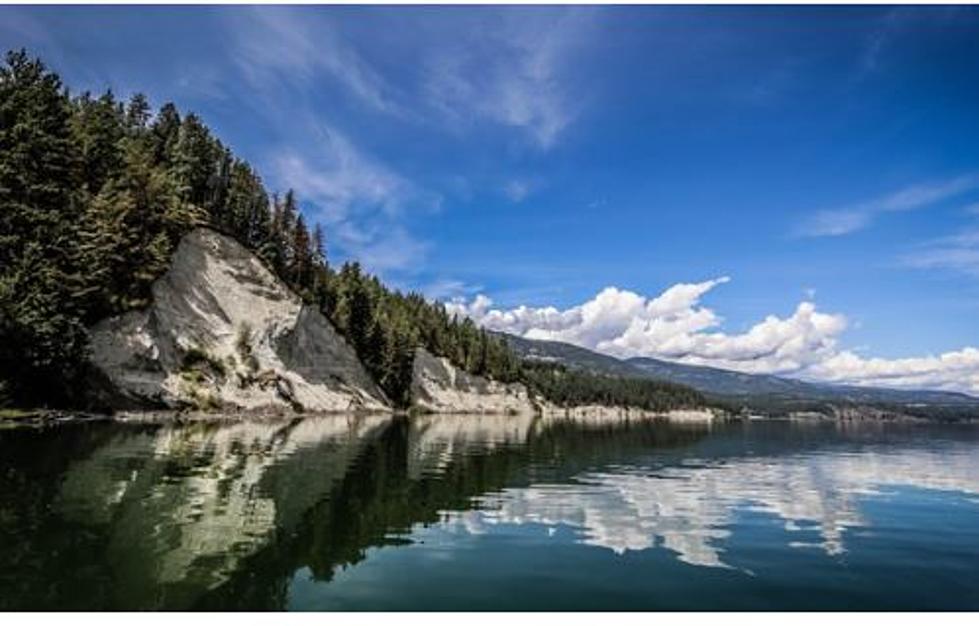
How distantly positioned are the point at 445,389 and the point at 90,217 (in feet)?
358

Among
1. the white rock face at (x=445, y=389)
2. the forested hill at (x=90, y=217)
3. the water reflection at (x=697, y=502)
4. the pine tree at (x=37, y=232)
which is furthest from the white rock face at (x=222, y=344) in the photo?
the water reflection at (x=697, y=502)

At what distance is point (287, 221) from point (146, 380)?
6149cm

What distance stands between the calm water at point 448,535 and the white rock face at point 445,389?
4897 inches

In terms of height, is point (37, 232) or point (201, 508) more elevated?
point (37, 232)

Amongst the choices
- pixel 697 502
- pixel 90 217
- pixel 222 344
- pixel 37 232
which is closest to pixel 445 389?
pixel 222 344

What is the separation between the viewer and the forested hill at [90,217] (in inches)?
2714

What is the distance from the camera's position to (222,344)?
104188 mm

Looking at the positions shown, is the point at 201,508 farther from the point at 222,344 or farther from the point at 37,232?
the point at 222,344

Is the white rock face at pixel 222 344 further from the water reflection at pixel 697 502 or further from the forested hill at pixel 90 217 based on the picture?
the water reflection at pixel 697 502

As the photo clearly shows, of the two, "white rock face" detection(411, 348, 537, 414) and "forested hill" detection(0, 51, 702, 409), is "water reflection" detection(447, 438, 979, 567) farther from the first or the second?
"white rock face" detection(411, 348, 537, 414)

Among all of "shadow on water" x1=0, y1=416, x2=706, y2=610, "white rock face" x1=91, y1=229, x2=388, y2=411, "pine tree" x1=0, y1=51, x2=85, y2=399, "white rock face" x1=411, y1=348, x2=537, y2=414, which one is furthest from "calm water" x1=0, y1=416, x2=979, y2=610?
"white rock face" x1=411, y1=348, x2=537, y2=414

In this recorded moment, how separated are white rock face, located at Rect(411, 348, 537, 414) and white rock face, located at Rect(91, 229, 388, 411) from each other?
3736 centimetres

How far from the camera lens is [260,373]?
107562 millimetres

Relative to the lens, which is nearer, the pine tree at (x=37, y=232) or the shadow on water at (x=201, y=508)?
the shadow on water at (x=201, y=508)
